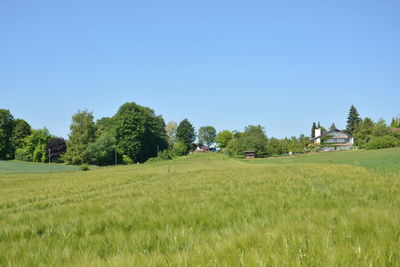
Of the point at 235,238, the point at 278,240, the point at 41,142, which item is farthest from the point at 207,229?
the point at 41,142

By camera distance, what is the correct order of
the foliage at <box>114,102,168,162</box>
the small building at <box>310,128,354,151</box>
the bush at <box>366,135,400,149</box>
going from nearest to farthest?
the bush at <box>366,135,400,149</box> → the foliage at <box>114,102,168,162</box> → the small building at <box>310,128,354,151</box>

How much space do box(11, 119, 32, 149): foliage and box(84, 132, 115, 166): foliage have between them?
30.3 meters

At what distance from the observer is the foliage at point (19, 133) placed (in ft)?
317

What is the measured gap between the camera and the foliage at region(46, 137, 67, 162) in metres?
94.0

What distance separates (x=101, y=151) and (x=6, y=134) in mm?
40431

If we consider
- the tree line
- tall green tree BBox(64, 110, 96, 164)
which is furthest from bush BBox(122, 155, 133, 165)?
tall green tree BBox(64, 110, 96, 164)

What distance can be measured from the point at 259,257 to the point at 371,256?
2.66 ft

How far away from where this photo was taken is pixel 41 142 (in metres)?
96.6

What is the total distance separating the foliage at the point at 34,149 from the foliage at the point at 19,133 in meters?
2.02

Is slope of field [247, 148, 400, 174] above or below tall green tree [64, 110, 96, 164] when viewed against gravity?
below

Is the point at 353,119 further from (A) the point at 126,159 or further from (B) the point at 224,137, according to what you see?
(A) the point at 126,159

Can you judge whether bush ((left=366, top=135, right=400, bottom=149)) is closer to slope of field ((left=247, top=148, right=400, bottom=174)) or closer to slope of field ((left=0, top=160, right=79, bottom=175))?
slope of field ((left=247, top=148, right=400, bottom=174))

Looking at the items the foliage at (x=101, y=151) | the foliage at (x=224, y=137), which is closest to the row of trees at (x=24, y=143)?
the foliage at (x=101, y=151)

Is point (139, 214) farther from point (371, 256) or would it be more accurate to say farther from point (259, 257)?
point (371, 256)
